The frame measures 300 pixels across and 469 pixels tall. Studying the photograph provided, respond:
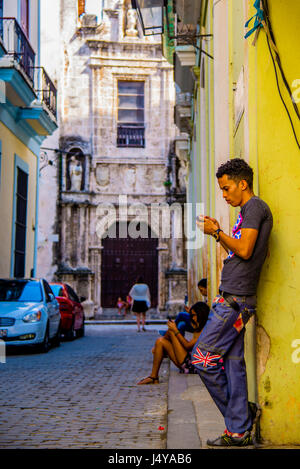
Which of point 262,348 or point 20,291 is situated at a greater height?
point 20,291

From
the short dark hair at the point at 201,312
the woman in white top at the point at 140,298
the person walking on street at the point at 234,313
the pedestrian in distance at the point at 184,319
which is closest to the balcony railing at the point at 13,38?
the woman in white top at the point at 140,298

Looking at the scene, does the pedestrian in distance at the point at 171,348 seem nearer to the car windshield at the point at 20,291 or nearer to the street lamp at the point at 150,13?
the car windshield at the point at 20,291

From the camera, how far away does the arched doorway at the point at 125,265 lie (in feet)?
96.2

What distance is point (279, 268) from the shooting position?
16.3 ft

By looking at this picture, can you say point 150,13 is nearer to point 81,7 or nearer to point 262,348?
point 262,348

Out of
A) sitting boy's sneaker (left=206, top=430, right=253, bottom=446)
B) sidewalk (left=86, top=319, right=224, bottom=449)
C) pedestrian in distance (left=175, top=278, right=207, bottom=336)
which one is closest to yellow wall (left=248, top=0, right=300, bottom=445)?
sitting boy's sneaker (left=206, top=430, right=253, bottom=446)

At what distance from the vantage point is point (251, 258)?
463cm

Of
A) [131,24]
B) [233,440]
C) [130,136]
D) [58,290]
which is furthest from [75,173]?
[233,440]

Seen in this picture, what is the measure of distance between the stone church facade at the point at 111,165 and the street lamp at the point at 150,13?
1335 cm

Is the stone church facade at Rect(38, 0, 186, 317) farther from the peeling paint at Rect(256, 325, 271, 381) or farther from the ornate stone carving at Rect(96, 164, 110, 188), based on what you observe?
the peeling paint at Rect(256, 325, 271, 381)

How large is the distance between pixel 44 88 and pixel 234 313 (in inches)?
620
